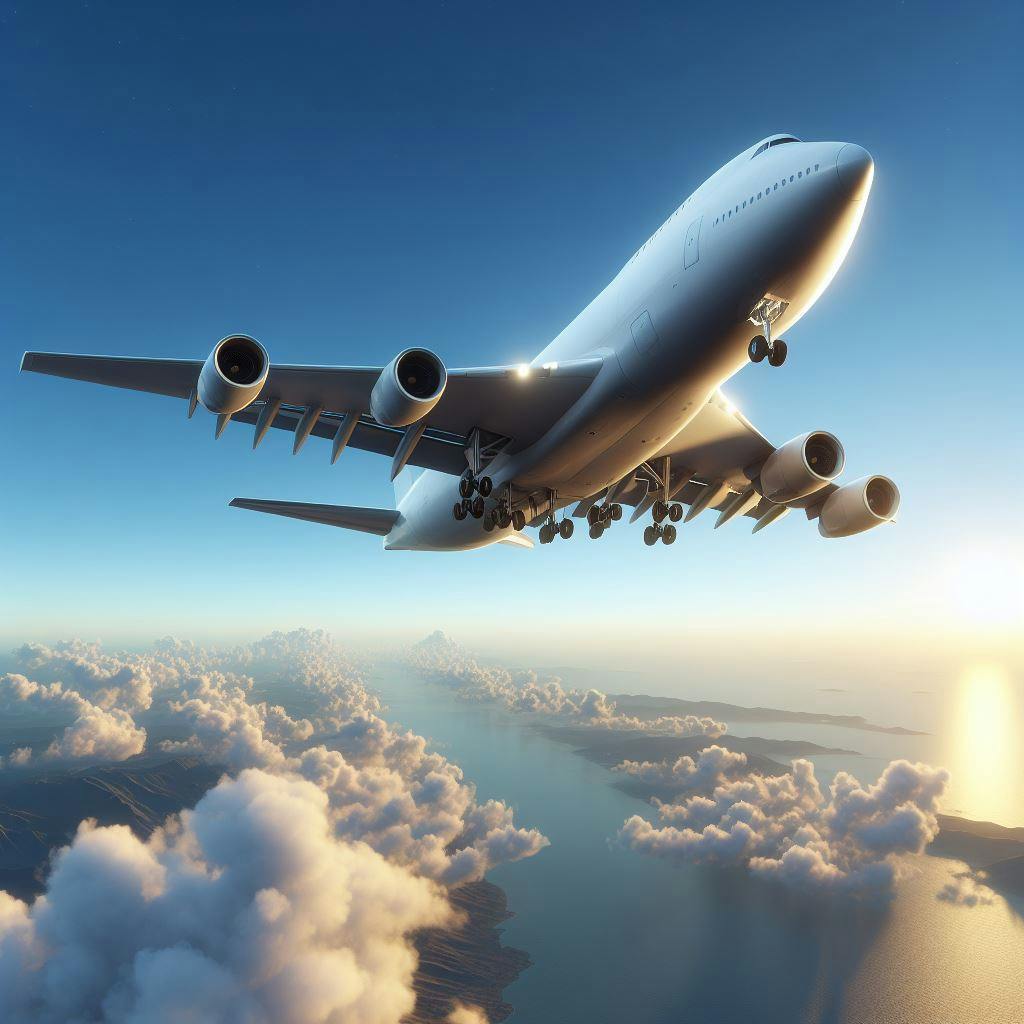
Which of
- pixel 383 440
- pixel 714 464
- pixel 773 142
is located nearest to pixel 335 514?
pixel 383 440

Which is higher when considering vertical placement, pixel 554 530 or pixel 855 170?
pixel 855 170

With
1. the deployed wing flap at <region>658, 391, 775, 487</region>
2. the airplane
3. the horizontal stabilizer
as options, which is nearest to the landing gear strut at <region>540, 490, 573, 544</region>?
the airplane

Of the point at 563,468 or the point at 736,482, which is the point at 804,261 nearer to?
the point at 563,468

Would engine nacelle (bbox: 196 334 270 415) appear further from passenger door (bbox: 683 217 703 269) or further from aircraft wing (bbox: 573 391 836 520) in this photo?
aircraft wing (bbox: 573 391 836 520)

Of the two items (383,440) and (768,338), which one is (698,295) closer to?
(768,338)

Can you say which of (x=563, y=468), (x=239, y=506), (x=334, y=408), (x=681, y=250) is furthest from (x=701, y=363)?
(x=239, y=506)

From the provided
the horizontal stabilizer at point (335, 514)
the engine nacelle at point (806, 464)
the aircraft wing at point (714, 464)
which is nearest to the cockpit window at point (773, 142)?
the aircraft wing at point (714, 464)

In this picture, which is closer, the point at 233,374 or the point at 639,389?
the point at 233,374
